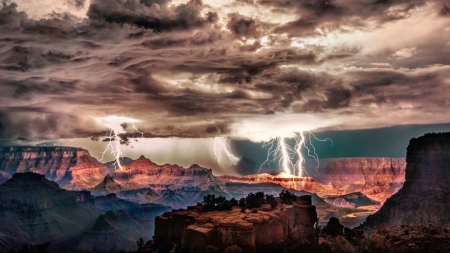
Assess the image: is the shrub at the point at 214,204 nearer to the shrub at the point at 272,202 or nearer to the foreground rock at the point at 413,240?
the shrub at the point at 272,202

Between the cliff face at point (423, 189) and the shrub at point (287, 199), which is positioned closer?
the shrub at point (287, 199)

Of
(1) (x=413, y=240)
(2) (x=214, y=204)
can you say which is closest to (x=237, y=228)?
(2) (x=214, y=204)

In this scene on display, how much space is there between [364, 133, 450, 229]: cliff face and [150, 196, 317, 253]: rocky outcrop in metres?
63.1

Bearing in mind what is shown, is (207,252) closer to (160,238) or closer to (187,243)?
(187,243)

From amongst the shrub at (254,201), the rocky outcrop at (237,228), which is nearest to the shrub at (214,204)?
the rocky outcrop at (237,228)

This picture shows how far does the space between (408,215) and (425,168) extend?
21269 millimetres

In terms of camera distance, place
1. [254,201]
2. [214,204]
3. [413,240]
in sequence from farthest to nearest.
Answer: [214,204]
[254,201]
[413,240]

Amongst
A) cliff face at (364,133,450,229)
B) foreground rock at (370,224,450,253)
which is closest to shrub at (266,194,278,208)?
foreground rock at (370,224,450,253)

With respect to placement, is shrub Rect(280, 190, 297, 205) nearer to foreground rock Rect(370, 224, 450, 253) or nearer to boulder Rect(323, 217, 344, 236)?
boulder Rect(323, 217, 344, 236)

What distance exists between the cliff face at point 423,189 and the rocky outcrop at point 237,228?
63.1 metres

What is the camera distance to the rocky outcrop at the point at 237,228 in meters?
72.2

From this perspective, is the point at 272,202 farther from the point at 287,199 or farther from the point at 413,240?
the point at 413,240

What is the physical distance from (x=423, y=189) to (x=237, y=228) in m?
99.2

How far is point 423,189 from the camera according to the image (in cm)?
14862
